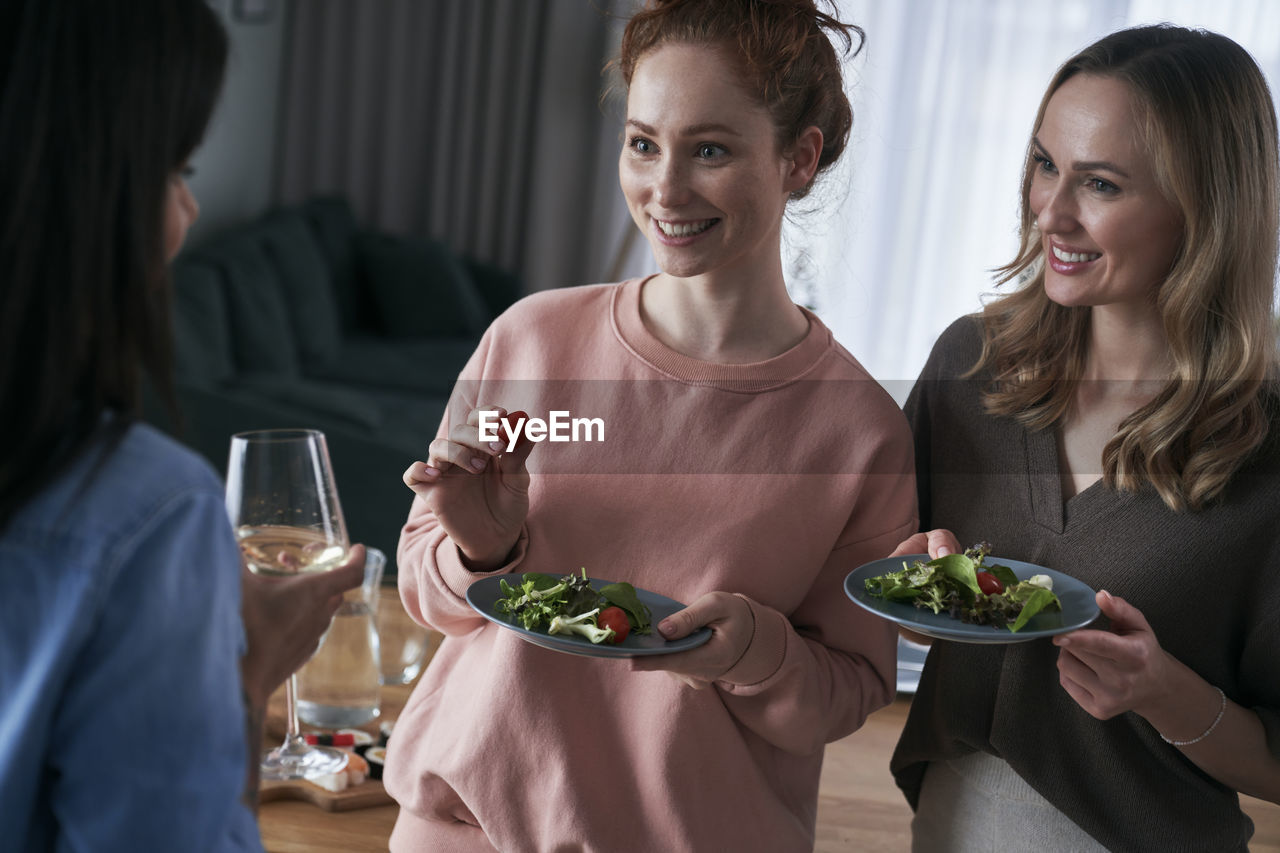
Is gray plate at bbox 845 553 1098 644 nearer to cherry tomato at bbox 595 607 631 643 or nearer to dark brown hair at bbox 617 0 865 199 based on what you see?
cherry tomato at bbox 595 607 631 643

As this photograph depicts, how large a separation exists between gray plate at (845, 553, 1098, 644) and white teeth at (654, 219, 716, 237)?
34 centimetres

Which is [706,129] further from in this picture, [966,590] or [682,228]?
[966,590]

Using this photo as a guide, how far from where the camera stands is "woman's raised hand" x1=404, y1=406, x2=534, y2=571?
1.00m

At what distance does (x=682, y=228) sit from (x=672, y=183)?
0.14 feet

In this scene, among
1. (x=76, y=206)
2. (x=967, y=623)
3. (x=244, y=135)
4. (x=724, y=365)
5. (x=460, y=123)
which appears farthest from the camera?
(x=460, y=123)

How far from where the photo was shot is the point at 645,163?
1058mm

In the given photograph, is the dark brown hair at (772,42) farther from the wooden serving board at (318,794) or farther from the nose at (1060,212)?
the wooden serving board at (318,794)

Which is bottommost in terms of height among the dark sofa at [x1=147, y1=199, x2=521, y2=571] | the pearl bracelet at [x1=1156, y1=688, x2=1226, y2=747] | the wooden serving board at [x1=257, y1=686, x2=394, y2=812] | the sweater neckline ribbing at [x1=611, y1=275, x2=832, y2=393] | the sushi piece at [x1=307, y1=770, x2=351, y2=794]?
the dark sofa at [x1=147, y1=199, x2=521, y2=571]

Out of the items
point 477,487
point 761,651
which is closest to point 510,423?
point 477,487

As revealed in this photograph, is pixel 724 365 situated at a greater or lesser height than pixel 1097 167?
lesser

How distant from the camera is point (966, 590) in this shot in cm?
103

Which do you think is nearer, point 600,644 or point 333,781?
point 600,644

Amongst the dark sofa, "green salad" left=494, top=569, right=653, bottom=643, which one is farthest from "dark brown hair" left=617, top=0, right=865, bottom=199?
the dark sofa

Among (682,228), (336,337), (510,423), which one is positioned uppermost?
(682,228)
